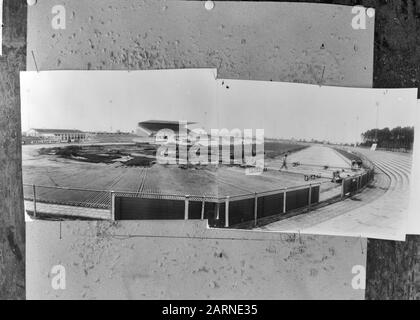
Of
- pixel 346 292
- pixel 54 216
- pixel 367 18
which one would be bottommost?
pixel 346 292

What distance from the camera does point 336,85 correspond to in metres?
1.13

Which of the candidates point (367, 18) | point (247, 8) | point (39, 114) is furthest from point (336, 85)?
point (39, 114)

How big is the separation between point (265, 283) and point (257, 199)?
0.23m

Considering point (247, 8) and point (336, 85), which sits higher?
point (247, 8)

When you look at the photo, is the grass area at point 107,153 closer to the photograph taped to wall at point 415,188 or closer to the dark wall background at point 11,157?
the dark wall background at point 11,157

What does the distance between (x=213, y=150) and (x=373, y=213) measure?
1.53 feet

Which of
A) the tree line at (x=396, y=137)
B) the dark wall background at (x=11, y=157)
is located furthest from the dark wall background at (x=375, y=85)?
the tree line at (x=396, y=137)

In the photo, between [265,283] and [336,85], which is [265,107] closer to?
[336,85]

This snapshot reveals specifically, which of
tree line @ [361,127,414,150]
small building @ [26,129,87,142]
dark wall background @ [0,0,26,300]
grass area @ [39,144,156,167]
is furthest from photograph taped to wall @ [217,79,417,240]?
dark wall background @ [0,0,26,300]

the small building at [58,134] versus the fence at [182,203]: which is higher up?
the small building at [58,134]

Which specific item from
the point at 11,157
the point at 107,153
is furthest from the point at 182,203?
the point at 11,157

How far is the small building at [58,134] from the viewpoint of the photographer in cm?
113

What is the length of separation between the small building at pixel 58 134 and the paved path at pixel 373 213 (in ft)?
1.83

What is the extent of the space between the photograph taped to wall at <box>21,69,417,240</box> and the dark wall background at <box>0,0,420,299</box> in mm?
39
